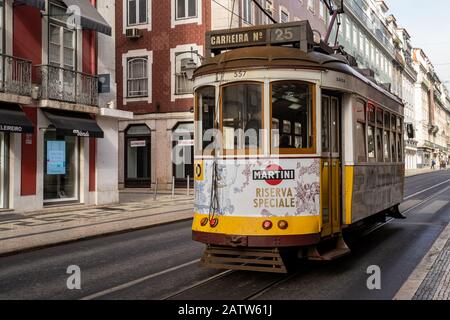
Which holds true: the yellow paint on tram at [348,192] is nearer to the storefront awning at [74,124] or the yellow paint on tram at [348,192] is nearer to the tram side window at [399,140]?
Answer: the tram side window at [399,140]

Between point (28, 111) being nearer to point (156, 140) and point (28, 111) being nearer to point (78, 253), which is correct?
point (78, 253)

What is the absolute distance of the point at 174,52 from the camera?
28.6 m

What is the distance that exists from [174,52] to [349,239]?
20.5m

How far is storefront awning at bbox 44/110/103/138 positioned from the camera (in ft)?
55.1

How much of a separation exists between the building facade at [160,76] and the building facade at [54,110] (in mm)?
8431

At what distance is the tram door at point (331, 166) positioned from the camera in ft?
23.8

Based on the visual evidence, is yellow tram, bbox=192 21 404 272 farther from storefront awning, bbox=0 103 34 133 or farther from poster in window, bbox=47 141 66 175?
poster in window, bbox=47 141 66 175

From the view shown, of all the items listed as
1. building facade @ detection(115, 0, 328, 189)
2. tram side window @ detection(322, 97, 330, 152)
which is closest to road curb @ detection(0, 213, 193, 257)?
tram side window @ detection(322, 97, 330, 152)

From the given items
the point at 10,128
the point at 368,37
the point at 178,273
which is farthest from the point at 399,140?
the point at 368,37

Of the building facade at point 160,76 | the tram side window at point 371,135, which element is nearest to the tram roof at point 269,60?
the tram side window at point 371,135

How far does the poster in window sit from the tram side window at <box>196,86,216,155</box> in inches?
445

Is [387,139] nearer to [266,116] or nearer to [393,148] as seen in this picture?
[393,148]

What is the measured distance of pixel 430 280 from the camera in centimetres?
667
